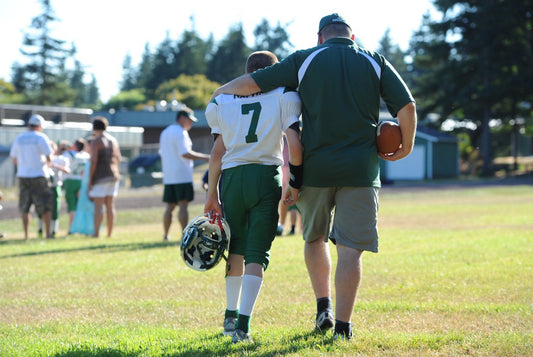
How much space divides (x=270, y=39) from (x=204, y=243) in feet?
343

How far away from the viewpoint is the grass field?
4.72 metres

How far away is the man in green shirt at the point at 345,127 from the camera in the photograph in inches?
194

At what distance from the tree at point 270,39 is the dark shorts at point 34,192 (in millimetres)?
90286

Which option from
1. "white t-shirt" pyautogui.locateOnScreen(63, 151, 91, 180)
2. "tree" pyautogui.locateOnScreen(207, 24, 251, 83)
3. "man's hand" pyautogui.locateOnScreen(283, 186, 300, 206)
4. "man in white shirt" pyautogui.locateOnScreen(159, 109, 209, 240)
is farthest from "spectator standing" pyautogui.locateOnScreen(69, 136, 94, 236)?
"tree" pyautogui.locateOnScreen(207, 24, 251, 83)

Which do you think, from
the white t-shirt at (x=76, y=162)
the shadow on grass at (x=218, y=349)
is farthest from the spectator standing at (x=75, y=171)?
the shadow on grass at (x=218, y=349)

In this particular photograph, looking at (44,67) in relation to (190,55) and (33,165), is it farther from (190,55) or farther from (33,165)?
(33,165)

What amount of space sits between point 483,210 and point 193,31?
95.0 meters

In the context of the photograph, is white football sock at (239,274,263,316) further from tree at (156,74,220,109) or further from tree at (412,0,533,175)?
tree at (156,74,220,109)

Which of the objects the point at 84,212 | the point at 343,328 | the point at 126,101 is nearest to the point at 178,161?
the point at 84,212

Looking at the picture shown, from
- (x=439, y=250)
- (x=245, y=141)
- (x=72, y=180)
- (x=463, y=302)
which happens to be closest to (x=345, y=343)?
(x=245, y=141)

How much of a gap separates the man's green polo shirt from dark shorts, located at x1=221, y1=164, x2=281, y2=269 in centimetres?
36

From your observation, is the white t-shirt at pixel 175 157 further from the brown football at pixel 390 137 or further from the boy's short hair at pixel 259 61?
the brown football at pixel 390 137

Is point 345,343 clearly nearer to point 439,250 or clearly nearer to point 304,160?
point 304,160

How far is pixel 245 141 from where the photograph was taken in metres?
5.19
